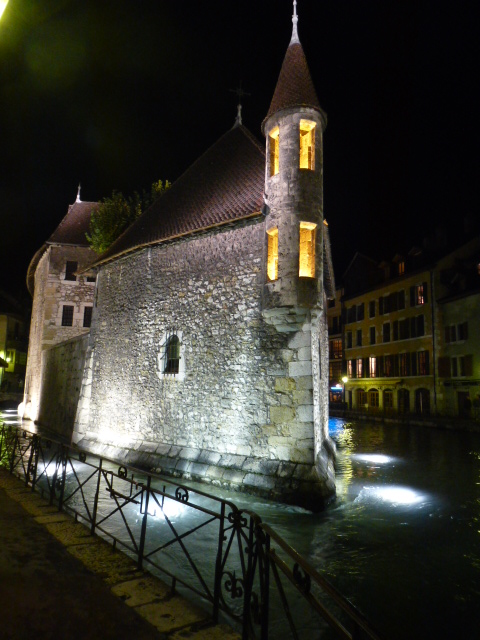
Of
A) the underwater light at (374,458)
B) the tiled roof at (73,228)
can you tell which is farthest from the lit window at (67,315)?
the underwater light at (374,458)

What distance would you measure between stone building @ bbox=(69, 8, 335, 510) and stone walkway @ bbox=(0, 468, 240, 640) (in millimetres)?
5627

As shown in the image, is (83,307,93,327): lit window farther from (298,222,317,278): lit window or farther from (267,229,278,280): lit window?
(298,222,317,278): lit window

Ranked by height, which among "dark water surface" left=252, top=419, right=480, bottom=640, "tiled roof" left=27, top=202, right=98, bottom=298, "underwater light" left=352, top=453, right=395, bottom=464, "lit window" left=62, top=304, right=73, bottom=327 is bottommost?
"dark water surface" left=252, top=419, right=480, bottom=640

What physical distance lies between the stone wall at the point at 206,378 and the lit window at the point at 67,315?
1031cm

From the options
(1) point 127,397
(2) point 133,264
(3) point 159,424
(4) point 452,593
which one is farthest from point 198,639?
(2) point 133,264

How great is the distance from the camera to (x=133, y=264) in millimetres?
14797

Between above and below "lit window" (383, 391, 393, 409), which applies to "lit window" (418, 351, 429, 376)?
above

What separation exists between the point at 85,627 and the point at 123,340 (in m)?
11.9

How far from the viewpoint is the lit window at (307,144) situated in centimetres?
1123

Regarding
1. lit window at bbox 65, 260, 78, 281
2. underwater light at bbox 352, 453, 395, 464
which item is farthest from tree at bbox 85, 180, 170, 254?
underwater light at bbox 352, 453, 395, 464

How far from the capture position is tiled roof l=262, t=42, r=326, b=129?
36.4ft

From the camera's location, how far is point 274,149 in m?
11.6

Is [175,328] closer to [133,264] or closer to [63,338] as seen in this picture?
[133,264]

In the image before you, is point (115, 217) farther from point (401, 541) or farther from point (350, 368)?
point (350, 368)
